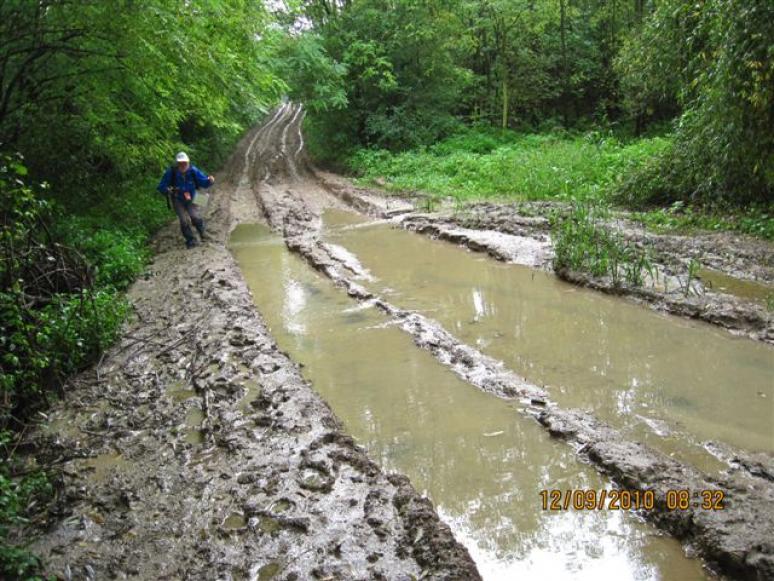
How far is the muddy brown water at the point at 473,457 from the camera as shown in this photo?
3014 mm

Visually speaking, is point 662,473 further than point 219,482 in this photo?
No

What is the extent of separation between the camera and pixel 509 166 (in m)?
15.6

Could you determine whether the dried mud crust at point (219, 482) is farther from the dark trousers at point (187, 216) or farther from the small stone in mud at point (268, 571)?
the dark trousers at point (187, 216)

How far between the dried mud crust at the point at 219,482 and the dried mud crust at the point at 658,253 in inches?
157

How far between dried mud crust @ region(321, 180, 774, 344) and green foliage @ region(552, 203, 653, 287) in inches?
4.8

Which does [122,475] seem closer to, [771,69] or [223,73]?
[223,73]

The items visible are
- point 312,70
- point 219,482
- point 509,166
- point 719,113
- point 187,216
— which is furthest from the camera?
point 312,70

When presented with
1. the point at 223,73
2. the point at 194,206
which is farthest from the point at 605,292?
the point at 194,206

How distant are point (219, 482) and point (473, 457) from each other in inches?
67.7

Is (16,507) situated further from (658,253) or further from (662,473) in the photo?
(658,253)

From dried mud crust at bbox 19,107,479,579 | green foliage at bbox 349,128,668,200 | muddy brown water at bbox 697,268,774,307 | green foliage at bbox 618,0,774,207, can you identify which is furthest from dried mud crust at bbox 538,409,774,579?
green foliage at bbox 349,128,668,200

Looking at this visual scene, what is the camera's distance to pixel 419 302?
293 inches

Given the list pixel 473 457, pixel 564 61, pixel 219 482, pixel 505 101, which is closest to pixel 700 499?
pixel 473 457

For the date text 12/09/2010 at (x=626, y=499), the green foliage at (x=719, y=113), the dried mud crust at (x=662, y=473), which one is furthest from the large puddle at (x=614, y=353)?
the green foliage at (x=719, y=113)
